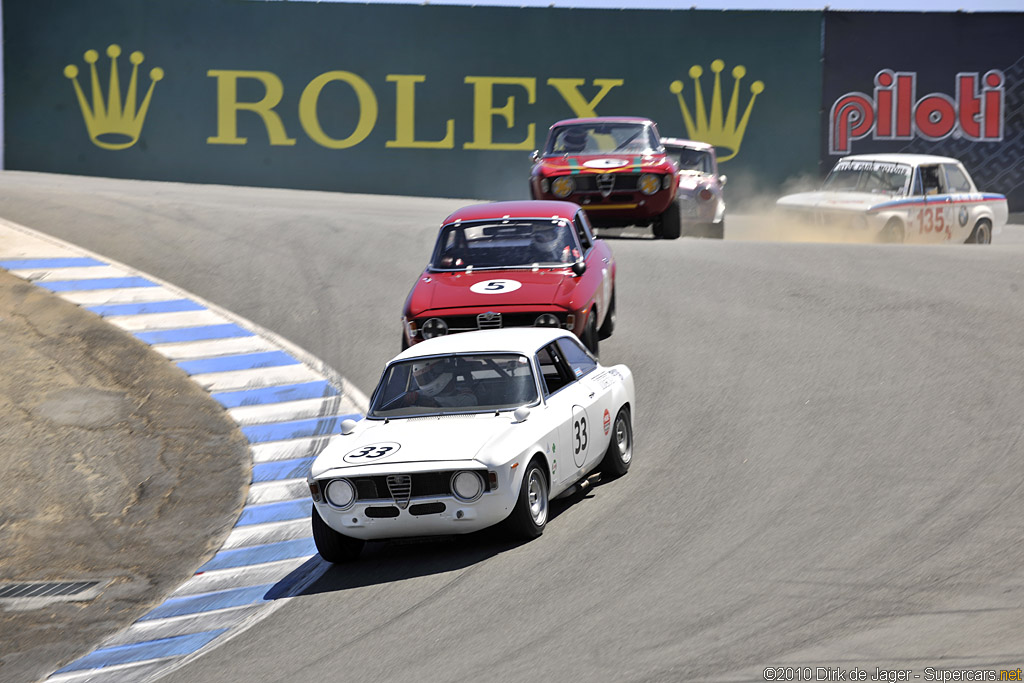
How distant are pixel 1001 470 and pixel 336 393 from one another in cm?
577

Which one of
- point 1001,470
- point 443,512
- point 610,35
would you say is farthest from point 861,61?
point 443,512

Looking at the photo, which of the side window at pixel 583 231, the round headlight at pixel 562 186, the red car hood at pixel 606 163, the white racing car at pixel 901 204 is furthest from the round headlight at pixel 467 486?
the white racing car at pixel 901 204

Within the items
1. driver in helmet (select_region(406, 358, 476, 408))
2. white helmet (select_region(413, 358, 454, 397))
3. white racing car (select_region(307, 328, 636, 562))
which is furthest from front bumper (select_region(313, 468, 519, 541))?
white helmet (select_region(413, 358, 454, 397))

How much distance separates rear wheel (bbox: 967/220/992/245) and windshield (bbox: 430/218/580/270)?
926 centimetres

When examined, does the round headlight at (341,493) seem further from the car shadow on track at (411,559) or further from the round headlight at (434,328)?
the round headlight at (434,328)

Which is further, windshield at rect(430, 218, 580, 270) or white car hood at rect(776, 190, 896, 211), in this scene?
white car hood at rect(776, 190, 896, 211)

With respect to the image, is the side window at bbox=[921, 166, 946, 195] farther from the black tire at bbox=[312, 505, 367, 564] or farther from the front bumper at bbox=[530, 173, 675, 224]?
the black tire at bbox=[312, 505, 367, 564]

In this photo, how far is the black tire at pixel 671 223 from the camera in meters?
15.7

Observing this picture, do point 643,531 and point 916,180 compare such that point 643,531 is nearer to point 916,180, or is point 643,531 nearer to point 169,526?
point 169,526

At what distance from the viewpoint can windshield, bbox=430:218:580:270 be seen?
11.1 m

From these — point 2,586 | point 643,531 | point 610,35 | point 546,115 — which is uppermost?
point 610,35

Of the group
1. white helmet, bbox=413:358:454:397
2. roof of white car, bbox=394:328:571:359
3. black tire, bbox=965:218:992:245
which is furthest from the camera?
black tire, bbox=965:218:992:245

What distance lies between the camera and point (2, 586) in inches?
321

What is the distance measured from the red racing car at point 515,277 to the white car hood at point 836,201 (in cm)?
628
